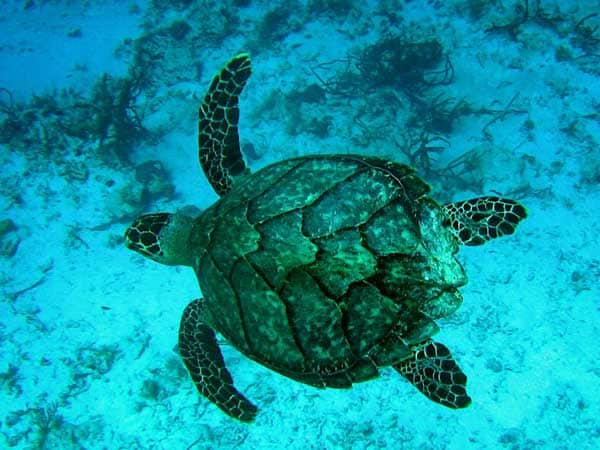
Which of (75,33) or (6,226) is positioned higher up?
(75,33)

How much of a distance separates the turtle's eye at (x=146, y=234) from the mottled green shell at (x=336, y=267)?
91 centimetres

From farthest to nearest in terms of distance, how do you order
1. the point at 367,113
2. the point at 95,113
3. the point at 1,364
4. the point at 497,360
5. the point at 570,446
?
1. the point at 95,113
2. the point at 367,113
3. the point at 1,364
4. the point at 497,360
5. the point at 570,446

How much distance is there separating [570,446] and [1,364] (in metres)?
6.65

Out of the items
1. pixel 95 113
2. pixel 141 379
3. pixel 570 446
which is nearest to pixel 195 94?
pixel 95 113

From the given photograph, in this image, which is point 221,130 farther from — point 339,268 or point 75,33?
point 75,33

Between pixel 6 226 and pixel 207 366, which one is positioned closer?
pixel 207 366

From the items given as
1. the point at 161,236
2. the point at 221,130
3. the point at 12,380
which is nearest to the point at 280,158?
the point at 221,130

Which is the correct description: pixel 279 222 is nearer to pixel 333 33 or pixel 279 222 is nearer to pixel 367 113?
pixel 367 113

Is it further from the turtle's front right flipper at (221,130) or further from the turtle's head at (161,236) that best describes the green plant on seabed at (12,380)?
the turtle's front right flipper at (221,130)

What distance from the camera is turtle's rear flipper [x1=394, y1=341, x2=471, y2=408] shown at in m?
2.72

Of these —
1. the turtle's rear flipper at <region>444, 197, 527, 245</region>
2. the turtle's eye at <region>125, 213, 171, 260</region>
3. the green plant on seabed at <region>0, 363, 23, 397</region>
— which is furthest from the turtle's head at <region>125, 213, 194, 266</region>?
the green plant on seabed at <region>0, 363, 23, 397</region>

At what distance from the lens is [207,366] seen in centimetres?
336

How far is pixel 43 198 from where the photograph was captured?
6164 mm

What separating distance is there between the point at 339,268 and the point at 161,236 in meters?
1.80
